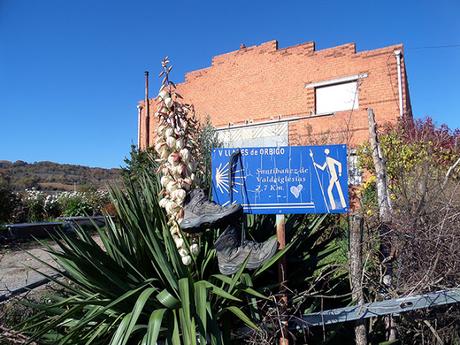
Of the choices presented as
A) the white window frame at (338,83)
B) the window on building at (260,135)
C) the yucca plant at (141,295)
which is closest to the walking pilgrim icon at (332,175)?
the yucca plant at (141,295)

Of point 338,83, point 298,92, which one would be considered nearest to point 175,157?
point 338,83

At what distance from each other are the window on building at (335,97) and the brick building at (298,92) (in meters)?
0.04

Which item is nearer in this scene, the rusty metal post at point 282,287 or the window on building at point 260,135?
the rusty metal post at point 282,287

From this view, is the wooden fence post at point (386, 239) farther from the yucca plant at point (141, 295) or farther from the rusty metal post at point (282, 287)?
the yucca plant at point (141, 295)

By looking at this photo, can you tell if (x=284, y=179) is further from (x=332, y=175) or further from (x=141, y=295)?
(x=141, y=295)

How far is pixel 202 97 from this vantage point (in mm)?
18484

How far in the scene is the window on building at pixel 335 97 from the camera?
45.7 ft

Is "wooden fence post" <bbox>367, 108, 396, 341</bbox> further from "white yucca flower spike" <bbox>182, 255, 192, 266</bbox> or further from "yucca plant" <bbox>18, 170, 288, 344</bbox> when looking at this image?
"white yucca flower spike" <bbox>182, 255, 192, 266</bbox>

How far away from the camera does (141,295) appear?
221 cm

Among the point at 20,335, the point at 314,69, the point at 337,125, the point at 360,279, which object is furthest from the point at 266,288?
the point at 314,69

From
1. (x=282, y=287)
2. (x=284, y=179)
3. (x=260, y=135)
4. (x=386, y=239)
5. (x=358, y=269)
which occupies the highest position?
(x=260, y=135)

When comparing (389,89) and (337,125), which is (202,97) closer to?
(337,125)

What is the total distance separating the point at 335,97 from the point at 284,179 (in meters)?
12.5

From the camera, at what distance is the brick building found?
42.4 feet
